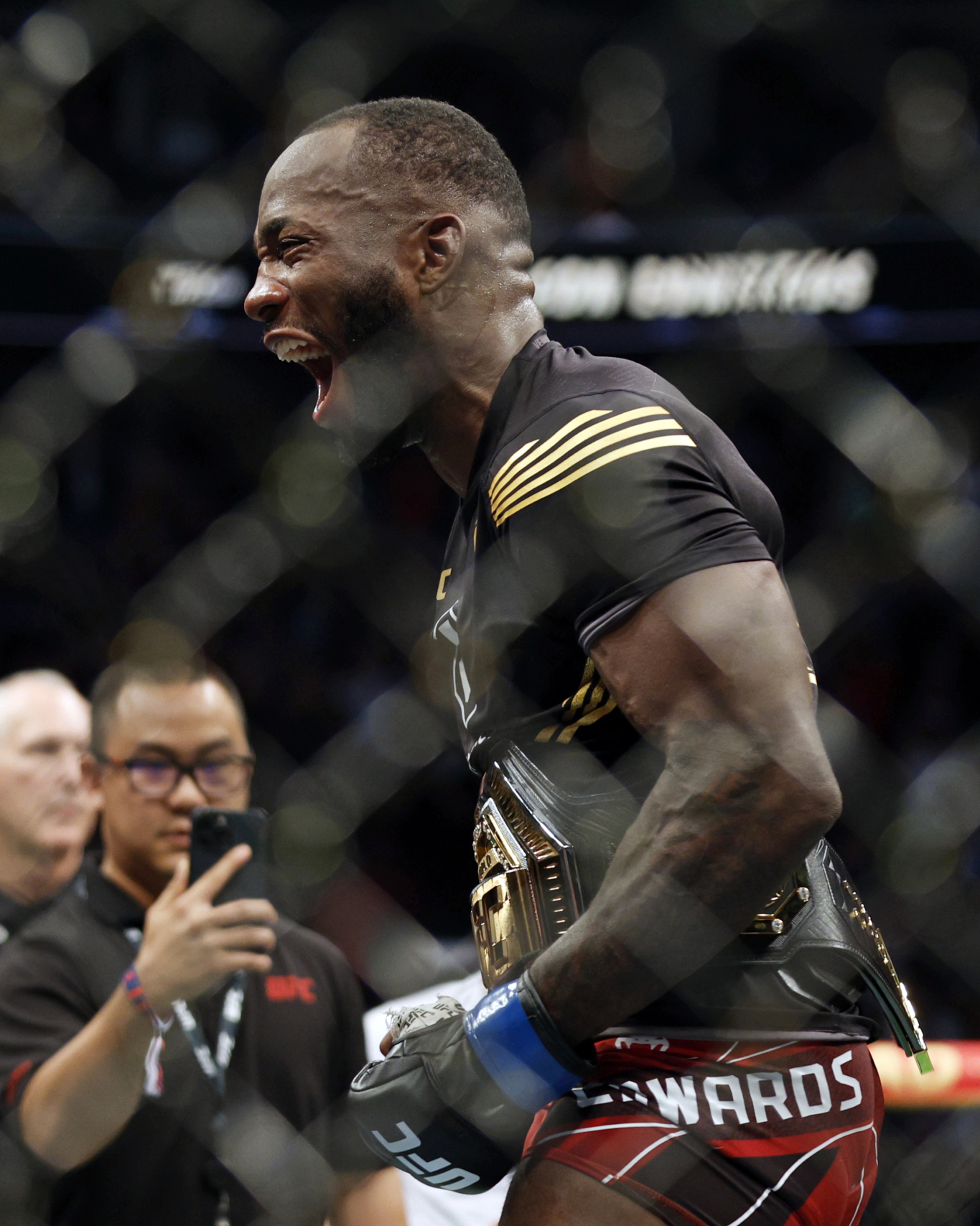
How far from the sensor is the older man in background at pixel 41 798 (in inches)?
89.7

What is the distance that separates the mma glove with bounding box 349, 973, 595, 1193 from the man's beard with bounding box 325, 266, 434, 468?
515mm

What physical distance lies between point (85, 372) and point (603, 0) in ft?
9.46

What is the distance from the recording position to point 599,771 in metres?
1.02

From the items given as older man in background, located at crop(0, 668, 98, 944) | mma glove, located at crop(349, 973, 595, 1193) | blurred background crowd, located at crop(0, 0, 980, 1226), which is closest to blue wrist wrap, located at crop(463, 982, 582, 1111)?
mma glove, located at crop(349, 973, 595, 1193)

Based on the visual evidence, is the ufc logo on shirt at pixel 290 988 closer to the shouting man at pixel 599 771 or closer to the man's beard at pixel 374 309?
the shouting man at pixel 599 771

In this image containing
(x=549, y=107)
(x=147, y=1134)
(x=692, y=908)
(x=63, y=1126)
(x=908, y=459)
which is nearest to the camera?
(x=692, y=908)

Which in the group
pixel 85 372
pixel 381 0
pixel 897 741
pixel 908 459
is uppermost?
pixel 381 0

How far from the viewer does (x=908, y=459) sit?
15.8 feet

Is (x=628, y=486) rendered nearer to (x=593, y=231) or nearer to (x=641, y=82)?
(x=593, y=231)

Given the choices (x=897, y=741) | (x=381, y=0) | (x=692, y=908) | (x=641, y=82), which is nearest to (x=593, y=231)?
(x=641, y=82)

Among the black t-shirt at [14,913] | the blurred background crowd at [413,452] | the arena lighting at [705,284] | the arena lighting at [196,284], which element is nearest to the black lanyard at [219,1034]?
the black t-shirt at [14,913]

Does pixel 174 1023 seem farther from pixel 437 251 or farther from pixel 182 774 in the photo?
pixel 437 251

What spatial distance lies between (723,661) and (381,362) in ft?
1.51

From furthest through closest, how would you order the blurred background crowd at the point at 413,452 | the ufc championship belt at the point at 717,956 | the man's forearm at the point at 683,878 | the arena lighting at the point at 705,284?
1. the arena lighting at the point at 705,284
2. the blurred background crowd at the point at 413,452
3. the ufc championship belt at the point at 717,956
4. the man's forearm at the point at 683,878
